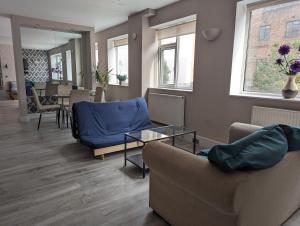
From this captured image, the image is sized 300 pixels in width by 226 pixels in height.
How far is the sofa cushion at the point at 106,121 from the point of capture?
9.76ft

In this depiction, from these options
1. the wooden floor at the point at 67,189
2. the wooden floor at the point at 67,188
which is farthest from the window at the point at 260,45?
the wooden floor at the point at 67,188

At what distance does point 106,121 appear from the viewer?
127 inches

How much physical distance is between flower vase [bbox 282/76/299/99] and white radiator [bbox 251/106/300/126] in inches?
8.2

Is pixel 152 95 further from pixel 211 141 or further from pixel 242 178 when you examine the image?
pixel 242 178

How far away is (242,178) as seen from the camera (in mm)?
1032

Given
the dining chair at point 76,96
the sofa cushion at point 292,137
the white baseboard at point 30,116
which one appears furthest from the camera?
the white baseboard at point 30,116

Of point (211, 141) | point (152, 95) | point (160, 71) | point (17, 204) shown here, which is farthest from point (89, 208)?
point (160, 71)

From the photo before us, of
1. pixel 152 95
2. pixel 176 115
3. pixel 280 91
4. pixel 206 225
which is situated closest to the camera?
pixel 206 225

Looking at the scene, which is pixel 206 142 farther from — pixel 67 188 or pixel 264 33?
pixel 67 188

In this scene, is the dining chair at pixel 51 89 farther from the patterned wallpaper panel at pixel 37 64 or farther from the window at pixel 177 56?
the window at pixel 177 56

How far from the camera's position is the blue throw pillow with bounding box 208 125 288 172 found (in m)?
1.08

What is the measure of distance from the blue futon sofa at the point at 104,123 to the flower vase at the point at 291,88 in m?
2.07

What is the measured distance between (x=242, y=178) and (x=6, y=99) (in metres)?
9.90

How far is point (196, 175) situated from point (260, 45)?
2.54 m
